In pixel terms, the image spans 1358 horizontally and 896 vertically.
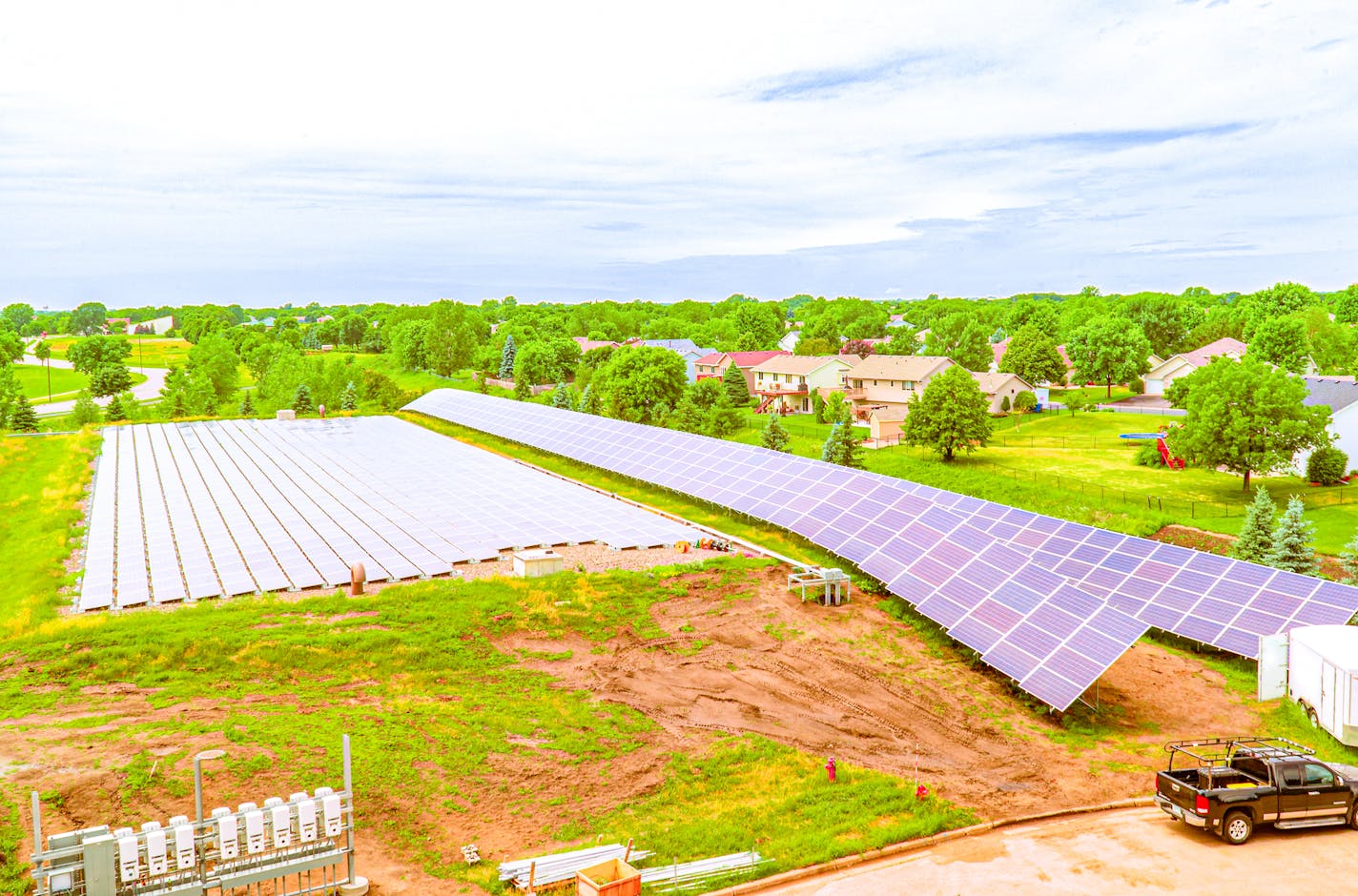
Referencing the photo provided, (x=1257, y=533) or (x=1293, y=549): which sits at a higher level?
(x=1257, y=533)

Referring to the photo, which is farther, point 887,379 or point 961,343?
point 961,343

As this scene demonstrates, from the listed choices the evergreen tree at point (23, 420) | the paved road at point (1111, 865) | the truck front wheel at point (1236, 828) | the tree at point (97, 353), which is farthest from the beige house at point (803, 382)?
the tree at point (97, 353)

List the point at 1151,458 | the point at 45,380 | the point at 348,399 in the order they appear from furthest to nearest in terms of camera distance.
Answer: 1. the point at 45,380
2. the point at 348,399
3. the point at 1151,458

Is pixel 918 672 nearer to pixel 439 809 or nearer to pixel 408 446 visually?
pixel 439 809

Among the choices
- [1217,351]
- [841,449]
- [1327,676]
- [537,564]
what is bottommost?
[1327,676]

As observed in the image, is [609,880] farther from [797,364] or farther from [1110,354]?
[1110,354]

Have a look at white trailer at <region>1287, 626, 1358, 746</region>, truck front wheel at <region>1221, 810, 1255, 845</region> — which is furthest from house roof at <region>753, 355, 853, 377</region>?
truck front wheel at <region>1221, 810, 1255, 845</region>

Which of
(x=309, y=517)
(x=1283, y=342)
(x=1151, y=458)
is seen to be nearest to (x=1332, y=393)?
(x=1151, y=458)
